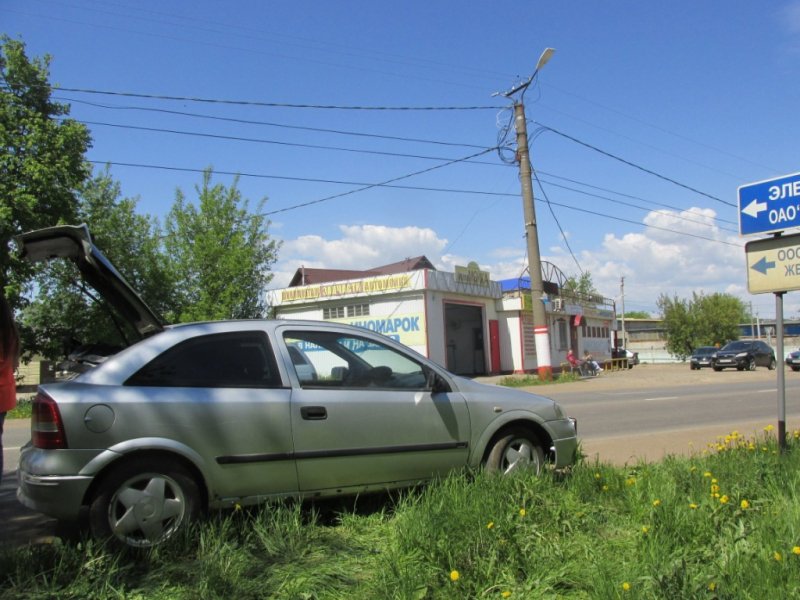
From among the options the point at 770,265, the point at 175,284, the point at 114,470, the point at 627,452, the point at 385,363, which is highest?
the point at 175,284

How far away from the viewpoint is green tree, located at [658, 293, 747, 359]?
63562 millimetres

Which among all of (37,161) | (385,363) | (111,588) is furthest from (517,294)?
(111,588)

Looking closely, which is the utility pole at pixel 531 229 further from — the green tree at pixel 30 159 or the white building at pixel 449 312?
the green tree at pixel 30 159

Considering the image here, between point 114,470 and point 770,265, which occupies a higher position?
point 770,265

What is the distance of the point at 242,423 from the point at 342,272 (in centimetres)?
4274

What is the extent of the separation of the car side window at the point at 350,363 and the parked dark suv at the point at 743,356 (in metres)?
31.7

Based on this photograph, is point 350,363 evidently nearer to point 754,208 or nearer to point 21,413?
point 754,208

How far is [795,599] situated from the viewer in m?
3.01

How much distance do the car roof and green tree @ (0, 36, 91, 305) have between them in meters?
17.7

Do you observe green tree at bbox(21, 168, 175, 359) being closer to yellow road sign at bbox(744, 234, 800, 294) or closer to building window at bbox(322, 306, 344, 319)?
building window at bbox(322, 306, 344, 319)

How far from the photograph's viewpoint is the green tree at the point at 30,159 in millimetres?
20703

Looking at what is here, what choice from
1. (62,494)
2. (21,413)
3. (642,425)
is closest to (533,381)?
(642,425)

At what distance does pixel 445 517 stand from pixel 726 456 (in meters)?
3.31

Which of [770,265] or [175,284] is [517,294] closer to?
[175,284]
